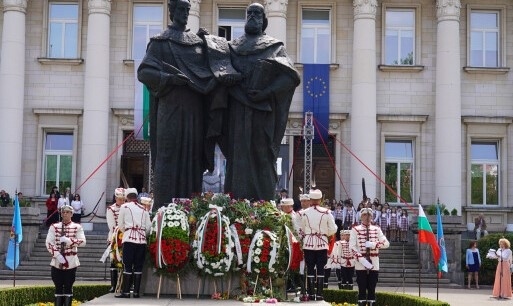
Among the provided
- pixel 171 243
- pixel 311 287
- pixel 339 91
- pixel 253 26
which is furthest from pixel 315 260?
pixel 339 91

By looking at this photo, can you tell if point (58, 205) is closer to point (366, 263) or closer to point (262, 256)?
point (366, 263)

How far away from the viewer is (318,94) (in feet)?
137

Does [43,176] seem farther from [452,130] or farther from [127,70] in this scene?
[452,130]

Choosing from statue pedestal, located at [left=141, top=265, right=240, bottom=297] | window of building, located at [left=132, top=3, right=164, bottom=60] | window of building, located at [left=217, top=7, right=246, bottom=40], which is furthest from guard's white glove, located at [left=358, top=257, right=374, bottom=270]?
window of building, located at [left=132, top=3, right=164, bottom=60]

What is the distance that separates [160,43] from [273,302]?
4.36 meters

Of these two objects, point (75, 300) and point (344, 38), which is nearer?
point (75, 300)

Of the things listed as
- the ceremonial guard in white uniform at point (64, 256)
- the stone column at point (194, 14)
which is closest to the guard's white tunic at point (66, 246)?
the ceremonial guard in white uniform at point (64, 256)

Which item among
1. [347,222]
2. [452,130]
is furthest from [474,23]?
[347,222]

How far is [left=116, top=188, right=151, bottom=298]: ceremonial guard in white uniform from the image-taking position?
13383mm

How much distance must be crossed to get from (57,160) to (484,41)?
20300mm

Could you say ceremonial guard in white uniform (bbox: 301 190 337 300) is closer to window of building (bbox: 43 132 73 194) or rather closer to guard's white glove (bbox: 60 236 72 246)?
guard's white glove (bbox: 60 236 72 246)

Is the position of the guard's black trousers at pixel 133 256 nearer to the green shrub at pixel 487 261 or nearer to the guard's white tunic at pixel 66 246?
the guard's white tunic at pixel 66 246

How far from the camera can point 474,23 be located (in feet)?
143

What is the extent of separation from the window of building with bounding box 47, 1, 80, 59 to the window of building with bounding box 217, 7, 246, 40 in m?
6.53
